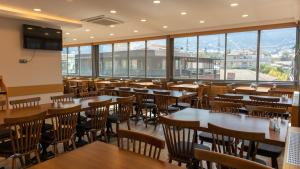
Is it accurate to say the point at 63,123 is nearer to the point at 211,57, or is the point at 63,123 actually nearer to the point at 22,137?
the point at 22,137

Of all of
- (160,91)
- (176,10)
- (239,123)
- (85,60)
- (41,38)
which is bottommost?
(239,123)

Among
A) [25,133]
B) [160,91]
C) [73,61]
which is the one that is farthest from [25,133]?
[73,61]

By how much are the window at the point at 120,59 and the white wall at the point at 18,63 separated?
191 inches

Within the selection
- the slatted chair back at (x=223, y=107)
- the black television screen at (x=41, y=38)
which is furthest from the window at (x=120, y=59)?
the slatted chair back at (x=223, y=107)

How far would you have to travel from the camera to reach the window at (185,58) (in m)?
8.65

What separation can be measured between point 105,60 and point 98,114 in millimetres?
8609

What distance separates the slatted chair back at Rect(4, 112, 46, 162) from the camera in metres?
2.36

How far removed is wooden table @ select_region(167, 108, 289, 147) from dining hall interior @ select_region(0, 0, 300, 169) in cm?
1

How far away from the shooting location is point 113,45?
1119 centimetres

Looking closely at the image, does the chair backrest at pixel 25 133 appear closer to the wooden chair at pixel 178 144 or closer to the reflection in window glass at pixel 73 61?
the wooden chair at pixel 178 144

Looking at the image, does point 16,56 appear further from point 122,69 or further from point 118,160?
point 122,69

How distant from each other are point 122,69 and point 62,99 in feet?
22.7

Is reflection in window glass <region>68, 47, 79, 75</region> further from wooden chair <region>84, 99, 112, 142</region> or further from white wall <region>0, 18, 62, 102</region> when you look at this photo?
wooden chair <region>84, 99, 112, 142</region>

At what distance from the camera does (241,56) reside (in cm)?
755
